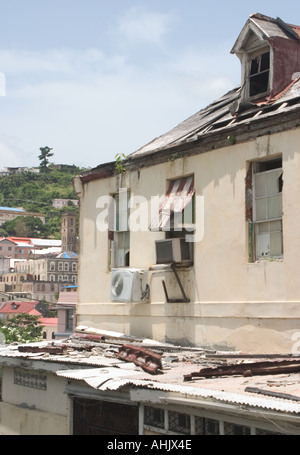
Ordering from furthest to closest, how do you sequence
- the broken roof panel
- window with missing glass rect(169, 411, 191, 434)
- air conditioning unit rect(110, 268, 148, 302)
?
air conditioning unit rect(110, 268, 148, 302) < the broken roof panel < window with missing glass rect(169, 411, 191, 434)

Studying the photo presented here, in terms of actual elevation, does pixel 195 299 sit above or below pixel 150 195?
below

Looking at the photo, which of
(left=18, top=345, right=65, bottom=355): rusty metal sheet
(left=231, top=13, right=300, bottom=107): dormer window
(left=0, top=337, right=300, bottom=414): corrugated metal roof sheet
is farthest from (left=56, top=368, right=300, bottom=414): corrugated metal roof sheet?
(left=231, top=13, right=300, bottom=107): dormer window

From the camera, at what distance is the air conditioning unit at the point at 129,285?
14.0m

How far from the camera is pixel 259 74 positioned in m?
13.4

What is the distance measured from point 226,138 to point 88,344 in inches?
215

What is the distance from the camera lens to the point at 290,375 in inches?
349

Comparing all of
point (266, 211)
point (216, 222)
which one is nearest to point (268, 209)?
point (266, 211)

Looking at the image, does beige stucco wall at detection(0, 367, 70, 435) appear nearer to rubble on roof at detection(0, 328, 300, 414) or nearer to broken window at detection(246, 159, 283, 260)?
rubble on roof at detection(0, 328, 300, 414)

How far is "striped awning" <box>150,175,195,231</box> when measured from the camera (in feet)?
43.8

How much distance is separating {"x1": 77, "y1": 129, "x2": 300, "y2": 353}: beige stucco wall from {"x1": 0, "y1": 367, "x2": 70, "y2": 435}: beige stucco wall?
2799mm

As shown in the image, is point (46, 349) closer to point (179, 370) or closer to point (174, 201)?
point (179, 370)

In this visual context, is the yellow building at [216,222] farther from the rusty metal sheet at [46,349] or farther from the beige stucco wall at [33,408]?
the beige stucco wall at [33,408]
